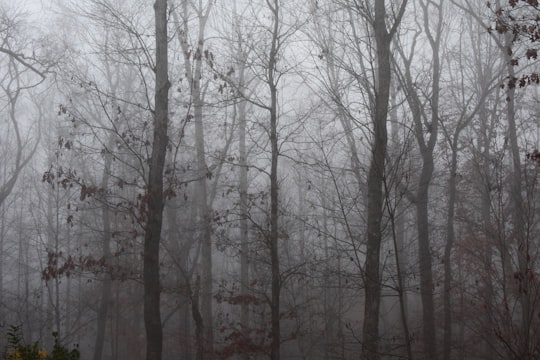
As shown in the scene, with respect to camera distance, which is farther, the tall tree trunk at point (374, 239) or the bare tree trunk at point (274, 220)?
the bare tree trunk at point (274, 220)

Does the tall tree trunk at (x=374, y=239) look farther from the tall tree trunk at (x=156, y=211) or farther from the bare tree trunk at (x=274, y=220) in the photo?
the tall tree trunk at (x=156, y=211)

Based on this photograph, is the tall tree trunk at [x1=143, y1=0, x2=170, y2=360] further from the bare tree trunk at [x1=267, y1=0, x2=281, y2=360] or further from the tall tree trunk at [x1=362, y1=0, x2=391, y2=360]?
the tall tree trunk at [x1=362, y1=0, x2=391, y2=360]

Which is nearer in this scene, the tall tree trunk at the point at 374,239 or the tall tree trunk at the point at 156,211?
the tall tree trunk at the point at 374,239

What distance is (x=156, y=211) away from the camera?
7.76 metres

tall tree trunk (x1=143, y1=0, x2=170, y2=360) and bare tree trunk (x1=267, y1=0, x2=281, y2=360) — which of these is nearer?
tall tree trunk (x1=143, y1=0, x2=170, y2=360)

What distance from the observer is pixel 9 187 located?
16219 millimetres

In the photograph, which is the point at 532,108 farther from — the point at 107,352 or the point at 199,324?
the point at 107,352

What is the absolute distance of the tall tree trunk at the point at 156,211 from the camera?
7562 millimetres

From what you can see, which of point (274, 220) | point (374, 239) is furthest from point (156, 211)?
point (374, 239)

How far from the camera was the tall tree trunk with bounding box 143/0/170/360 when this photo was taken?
24.8 ft

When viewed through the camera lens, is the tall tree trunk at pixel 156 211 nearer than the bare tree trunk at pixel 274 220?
Yes

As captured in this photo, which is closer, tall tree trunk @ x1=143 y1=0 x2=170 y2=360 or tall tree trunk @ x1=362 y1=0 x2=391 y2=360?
tall tree trunk @ x1=362 y1=0 x2=391 y2=360

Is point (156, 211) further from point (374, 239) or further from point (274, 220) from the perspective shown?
point (374, 239)

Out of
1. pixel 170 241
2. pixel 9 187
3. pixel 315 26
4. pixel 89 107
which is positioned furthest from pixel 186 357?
pixel 315 26
